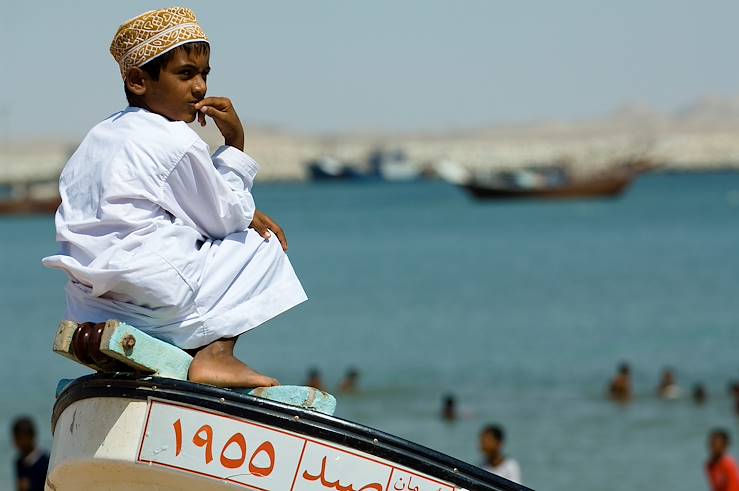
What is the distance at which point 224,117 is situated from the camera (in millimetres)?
4375

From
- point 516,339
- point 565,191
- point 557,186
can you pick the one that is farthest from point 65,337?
point 557,186

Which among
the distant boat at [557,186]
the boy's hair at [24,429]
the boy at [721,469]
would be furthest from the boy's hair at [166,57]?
the distant boat at [557,186]

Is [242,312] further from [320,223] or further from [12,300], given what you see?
[320,223]

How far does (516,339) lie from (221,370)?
30816mm

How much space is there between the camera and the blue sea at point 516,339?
72.4 feet

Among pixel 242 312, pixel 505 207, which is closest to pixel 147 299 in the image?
pixel 242 312

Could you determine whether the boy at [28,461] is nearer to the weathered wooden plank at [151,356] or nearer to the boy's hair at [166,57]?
the weathered wooden plank at [151,356]

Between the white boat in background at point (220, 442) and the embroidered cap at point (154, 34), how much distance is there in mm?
815

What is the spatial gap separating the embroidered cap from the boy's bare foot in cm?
85

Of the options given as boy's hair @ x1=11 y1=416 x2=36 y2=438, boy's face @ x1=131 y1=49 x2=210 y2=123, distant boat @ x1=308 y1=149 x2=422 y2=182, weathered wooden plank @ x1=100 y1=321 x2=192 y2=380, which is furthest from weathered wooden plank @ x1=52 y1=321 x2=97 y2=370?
distant boat @ x1=308 y1=149 x2=422 y2=182

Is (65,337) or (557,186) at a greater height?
(557,186)

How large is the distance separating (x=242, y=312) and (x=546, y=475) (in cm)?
1564

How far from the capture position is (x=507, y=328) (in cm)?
3706

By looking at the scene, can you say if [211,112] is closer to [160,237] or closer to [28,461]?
[160,237]
